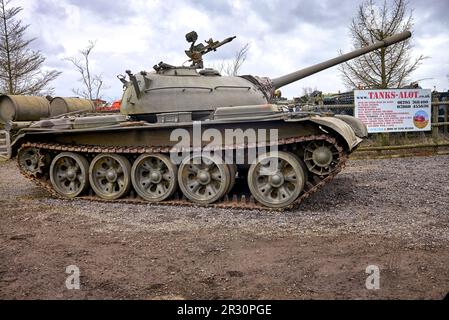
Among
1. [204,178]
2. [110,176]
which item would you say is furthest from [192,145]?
[110,176]

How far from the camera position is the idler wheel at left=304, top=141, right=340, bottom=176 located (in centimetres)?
740

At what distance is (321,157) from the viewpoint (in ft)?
24.3

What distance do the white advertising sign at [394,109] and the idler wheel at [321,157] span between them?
709 centimetres

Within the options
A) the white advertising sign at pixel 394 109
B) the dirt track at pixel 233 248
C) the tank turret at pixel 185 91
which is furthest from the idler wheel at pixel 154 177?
the white advertising sign at pixel 394 109

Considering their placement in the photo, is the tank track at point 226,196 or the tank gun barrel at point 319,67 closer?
the tank track at point 226,196

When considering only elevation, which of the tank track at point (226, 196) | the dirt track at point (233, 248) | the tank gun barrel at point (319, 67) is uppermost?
the tank gun barrel at point (319, 67)

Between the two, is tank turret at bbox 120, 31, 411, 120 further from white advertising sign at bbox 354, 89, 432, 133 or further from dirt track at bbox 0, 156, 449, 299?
white advertising sign at bbox 354, 89, 432, 133

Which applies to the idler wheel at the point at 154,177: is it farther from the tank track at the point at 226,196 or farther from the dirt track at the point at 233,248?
the dirt track at the point at 233,248

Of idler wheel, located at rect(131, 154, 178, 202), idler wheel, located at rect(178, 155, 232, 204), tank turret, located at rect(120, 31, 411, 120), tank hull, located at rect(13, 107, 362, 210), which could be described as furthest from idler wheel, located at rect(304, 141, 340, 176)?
idler wheel, located at rect(131, 154, 178, 202)

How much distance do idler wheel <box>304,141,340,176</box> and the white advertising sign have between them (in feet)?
23.3

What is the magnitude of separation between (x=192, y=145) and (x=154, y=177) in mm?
1022

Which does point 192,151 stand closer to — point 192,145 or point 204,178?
point 192,145

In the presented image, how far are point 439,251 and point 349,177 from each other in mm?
5886

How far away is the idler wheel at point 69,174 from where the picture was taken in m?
9.20
